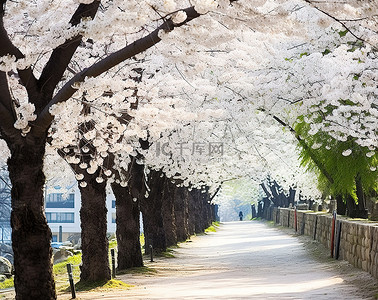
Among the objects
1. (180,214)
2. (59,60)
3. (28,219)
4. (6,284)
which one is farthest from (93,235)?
(180,214)

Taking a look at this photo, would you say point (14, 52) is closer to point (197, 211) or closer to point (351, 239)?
point (351, 239)

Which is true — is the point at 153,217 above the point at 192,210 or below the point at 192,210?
above

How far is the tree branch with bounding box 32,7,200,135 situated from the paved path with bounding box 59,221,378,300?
181 inches

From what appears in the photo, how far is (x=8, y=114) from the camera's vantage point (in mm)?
9617

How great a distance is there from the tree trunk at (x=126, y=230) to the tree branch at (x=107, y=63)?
1001cm

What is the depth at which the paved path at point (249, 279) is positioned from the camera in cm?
1304

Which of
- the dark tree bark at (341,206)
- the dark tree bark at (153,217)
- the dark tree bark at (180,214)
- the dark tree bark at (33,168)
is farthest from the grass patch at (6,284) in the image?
the dark tree bark at (341,206)

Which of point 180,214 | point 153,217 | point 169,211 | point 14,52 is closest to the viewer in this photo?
point 14,52

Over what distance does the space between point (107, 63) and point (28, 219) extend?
262cm

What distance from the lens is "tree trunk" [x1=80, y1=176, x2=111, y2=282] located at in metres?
15.3

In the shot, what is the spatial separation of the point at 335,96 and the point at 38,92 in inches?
376

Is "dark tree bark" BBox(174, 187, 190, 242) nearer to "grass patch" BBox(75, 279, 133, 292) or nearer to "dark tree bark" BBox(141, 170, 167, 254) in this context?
"dark tree bark" BBox(141, 170, 167, 254)

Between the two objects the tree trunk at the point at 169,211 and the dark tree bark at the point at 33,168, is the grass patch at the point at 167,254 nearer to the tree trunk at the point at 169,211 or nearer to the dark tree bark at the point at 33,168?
the tree trunk at the point at 169,211

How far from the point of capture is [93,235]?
50.4 ft
